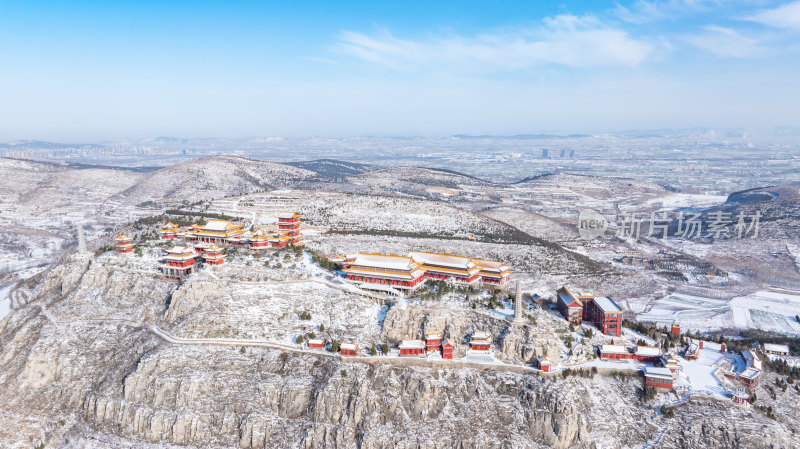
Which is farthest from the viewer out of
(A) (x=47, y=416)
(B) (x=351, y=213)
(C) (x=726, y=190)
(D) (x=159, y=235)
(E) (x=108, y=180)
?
(C) (x=726, y=190)

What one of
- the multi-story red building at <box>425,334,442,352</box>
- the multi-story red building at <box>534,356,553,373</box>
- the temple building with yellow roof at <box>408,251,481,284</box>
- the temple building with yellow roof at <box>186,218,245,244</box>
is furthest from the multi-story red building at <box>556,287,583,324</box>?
the temple building with yellow roof at <box>186,218,245,244</box>

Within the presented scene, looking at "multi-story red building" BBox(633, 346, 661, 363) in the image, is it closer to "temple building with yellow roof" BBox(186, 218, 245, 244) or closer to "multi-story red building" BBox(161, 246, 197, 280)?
"multi-story red building" BBox(161, 246, 197, 280)

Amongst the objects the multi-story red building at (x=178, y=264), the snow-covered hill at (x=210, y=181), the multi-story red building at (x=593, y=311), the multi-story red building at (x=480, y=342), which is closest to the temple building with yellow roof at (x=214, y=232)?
the multi-story red building at (x=178, y=264)

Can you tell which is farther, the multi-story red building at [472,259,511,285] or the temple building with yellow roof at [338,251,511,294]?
the multi-story red building at [472,259,511,285]

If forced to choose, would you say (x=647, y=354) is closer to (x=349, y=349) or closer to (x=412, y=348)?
(x=412, y=348)

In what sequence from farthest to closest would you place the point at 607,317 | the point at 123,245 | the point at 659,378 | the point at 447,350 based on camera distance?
the point at 123,245, the point at 607,317, the point at 447,350, the point at 659,378

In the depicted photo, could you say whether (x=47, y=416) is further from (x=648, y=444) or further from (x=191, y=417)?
(x=648, y=444)

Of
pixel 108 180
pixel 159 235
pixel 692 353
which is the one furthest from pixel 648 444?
pixel 108 180

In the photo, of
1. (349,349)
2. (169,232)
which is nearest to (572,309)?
(349,349)
